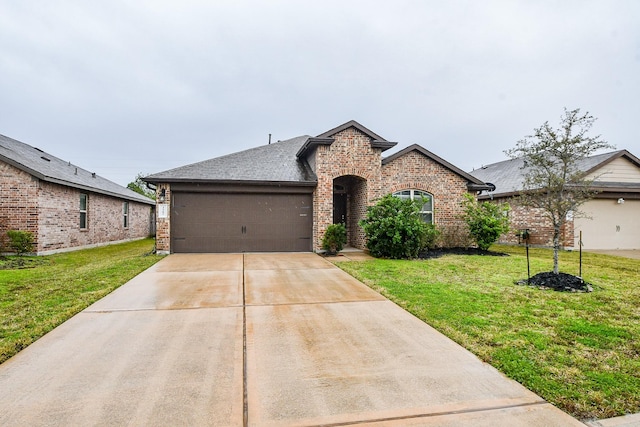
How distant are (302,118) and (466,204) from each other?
16577 mm

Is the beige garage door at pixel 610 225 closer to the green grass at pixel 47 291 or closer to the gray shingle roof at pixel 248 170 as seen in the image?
the gray shingle roof at pixel 248 170

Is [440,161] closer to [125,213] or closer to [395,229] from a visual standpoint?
[395,229]

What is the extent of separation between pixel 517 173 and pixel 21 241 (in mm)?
20504

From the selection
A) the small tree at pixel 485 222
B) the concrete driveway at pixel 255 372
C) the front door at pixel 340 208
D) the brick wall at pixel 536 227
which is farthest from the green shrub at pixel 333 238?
the brick wall at pixel 536 227

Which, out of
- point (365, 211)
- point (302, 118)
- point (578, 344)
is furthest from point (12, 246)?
point (302, 118)

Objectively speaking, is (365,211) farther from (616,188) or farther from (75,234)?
(75,234)

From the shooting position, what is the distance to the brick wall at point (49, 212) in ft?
34.8

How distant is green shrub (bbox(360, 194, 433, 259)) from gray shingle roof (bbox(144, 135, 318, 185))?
2.63m

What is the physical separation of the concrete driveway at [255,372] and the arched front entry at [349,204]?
7.91 meters

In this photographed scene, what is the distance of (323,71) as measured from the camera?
58.7 feet

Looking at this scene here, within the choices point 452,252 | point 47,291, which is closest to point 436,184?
point 452,252

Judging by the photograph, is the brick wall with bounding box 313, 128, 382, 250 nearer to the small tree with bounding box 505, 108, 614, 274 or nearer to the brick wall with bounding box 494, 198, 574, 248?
the small tree with bounding box 505, 108, 614, 274

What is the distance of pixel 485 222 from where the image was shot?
465 inches

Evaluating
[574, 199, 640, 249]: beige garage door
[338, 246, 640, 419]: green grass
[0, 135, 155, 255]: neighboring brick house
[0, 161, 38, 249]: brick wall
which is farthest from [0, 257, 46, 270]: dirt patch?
[574, 199, 640, 249]: beige garage door
